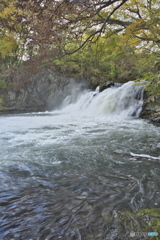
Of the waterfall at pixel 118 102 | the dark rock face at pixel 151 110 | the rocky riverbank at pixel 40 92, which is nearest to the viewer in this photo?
the dark rock face at pixel 151 110

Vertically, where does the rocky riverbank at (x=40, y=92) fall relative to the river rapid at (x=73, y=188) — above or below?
above

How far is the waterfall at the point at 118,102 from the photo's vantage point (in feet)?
35.3

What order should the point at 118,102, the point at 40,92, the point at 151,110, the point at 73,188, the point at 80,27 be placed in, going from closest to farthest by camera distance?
1. the point at 73,188
2. the point at 80,27
3. the point at 151,110
4. the point at 118,102
5. the point at 40,92

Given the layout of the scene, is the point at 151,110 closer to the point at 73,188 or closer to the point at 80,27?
the point at 80,27

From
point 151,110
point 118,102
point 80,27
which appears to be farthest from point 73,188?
point 118,102

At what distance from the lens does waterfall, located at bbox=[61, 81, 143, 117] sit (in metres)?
10.8

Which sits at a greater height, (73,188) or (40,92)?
(40,92)

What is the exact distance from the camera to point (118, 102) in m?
11.7

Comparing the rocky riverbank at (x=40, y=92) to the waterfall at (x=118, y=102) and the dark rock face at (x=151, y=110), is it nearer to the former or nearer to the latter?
the waterfall at (x=118, y=102)

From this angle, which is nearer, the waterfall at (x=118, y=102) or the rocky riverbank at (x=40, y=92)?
the waterfall at (x=118, y=102)

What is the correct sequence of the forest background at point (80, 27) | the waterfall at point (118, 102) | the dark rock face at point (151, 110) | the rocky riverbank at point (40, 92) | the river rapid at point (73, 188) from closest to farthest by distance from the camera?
the river rapid at point (73, 188)
the forest background at point (80, 27)
the dark rock face at point (151, 110)
the waterfall at point (118, 102)
the rocky riverbank at point (40, 92)

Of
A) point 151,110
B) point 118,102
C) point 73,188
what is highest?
point 118,102

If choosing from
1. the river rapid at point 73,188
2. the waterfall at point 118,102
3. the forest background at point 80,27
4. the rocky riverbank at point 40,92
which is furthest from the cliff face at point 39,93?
the river rapid at point 73,188

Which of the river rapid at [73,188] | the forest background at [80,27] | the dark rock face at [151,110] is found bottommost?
the river rapid at [73,188]
